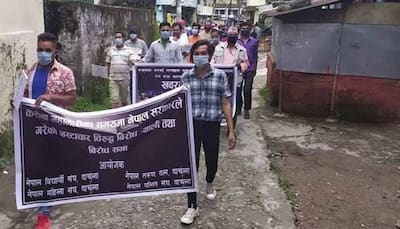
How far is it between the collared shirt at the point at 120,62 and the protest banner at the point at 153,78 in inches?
38.7

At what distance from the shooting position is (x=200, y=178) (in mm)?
5402

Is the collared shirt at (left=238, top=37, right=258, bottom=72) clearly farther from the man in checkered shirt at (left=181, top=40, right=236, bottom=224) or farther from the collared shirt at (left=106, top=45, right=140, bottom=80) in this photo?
the man in checkered shirt at (left=181, top=40, right=236, bottom=224)

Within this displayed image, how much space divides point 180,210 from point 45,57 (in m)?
1.84

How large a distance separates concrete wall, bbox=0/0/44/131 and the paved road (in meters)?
1.30

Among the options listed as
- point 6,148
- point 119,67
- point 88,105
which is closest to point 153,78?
point 119,67

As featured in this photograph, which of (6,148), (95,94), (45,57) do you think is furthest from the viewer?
(95,94)

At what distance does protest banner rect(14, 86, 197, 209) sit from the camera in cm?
355

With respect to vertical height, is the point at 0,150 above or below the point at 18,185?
below

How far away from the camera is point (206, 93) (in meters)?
4.14

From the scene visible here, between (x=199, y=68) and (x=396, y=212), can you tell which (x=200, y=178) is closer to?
(x=199, y=68)

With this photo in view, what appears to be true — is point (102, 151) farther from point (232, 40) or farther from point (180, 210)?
point (232, 40)

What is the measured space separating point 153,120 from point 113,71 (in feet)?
13.2

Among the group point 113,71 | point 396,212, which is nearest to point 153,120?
point 396,212

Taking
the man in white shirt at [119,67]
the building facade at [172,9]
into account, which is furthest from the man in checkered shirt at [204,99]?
the building facade at [172,9]
